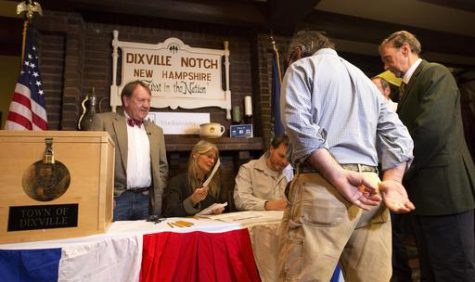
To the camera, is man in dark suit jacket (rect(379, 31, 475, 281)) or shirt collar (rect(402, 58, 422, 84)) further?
shirt collar (rect(402, 58, 422, 84))

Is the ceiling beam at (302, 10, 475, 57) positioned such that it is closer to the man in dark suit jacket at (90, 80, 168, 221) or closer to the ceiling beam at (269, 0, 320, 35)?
the ceiling beam at (269, 0, 320, 35)

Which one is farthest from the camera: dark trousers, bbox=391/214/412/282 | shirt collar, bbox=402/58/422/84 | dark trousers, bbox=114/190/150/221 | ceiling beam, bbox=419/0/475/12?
ceiling beam, bbox=419/0/475/12

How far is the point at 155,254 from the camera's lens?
4.03 feet

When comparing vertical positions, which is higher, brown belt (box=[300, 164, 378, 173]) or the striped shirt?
the striped shirt

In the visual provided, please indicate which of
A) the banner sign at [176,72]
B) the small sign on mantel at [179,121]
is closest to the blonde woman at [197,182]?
the small sign on mantel at [179,121]

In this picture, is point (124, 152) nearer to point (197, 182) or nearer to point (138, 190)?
point (138, 190)

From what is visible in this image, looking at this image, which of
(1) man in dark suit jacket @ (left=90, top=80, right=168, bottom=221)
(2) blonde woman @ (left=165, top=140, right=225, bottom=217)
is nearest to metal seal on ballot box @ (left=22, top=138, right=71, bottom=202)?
(1) man in dark suit jacket @ (left=90, top=80, right=168, bottom=221)

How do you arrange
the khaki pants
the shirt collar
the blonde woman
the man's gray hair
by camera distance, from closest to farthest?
the khaki pants → the man's gray hair → the shirt collar → the blonde woman

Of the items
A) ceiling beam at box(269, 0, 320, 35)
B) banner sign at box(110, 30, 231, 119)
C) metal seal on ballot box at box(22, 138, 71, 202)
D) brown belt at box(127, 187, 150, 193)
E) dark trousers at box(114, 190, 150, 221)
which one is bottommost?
dark trousers at box(114, 190, 150, 221)

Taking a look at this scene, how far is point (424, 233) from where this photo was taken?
1.46 meters

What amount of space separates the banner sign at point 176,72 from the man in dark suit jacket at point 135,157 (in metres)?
0.94

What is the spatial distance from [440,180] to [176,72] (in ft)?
8.07

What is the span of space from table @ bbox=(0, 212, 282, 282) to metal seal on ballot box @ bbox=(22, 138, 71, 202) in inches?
6.8

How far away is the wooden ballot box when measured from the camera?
1121mm
